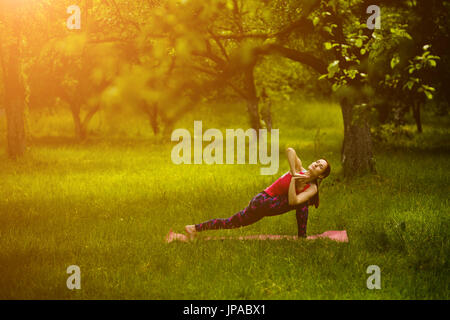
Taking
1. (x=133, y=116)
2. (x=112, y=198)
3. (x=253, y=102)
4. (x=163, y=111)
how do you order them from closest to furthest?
(x=133, y=116), (x=163, y=111), (x=112, y=198), (x=253, y=102)

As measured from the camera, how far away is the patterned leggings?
7883 millimetres

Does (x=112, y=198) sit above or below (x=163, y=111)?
below

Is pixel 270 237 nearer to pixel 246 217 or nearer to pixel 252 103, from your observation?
pixel 246 217

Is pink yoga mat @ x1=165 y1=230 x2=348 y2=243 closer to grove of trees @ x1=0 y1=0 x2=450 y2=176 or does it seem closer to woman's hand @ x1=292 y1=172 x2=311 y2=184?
woman's hand @ x1=292 y1=172 x2=311 y2=184

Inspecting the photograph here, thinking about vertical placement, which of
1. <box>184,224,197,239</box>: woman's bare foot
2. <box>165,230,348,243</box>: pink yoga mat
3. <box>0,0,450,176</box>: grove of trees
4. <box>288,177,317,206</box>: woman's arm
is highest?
<box>0,0,450,176</box>: grove of trees

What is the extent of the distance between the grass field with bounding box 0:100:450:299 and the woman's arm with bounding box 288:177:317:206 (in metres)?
0.78

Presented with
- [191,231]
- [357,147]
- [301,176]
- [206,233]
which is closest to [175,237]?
[191,231]

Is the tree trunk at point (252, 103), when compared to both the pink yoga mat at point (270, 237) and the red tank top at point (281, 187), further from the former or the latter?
the red tank top at point (281, 187)

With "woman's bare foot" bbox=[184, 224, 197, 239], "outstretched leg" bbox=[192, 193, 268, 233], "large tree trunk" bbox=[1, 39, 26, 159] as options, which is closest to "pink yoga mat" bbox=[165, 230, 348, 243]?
"woman's bare foot" bbox=[184, 224, 197, 239]

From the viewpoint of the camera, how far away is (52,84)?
30.8 m

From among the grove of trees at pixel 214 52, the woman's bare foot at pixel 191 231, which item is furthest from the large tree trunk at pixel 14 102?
the woman's bare foot at pixel 191 231

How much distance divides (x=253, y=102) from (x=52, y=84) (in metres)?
13.0
